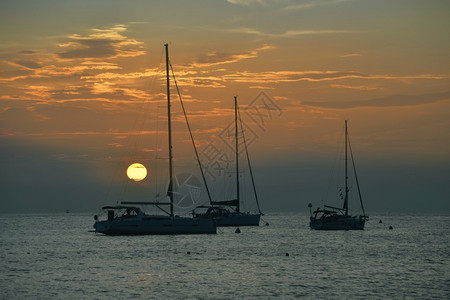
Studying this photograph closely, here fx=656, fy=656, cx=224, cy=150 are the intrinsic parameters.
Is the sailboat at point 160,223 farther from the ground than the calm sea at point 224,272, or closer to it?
farther from the ground

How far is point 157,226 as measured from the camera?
8319 cm

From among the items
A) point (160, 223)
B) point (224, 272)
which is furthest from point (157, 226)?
point (224, 272)

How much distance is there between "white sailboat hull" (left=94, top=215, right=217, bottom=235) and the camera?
8319cm

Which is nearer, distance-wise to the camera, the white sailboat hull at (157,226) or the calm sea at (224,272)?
the calm sea at (224,272)

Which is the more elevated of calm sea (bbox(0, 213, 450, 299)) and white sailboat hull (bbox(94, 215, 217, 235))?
white sailboat hull (bbox(94, 215, 217, 235))

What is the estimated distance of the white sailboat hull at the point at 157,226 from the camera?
273 feet

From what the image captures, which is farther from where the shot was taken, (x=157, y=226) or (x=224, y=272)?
(x=157, y=226)

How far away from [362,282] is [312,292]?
6.36 m

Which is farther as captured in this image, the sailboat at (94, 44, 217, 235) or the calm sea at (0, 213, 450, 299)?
the sailboat at (94, 44, 217, 235)

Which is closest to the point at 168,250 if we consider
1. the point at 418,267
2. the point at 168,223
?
the point at 168,223

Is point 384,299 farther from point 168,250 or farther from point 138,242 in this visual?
point 138,242

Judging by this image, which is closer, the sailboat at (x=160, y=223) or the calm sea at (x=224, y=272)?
the calm sea at (x=224, y=272)

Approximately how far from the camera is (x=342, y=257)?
2657 inches

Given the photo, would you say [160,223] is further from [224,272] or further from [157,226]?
[224,272]
